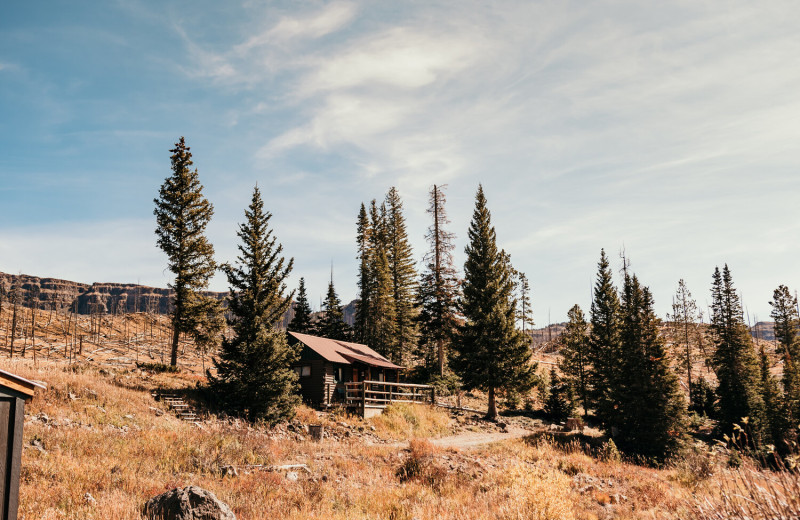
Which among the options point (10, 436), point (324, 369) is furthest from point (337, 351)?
point (10, 436)

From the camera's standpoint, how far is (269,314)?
25.6 meters

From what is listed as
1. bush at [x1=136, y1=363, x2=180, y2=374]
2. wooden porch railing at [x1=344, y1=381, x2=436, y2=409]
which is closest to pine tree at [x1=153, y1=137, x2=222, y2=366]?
bush at [x1=136, y1=363, x2=180, y2=374]

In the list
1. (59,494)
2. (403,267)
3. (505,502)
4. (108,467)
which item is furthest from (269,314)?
(403,267)

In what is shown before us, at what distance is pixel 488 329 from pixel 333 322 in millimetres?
26576

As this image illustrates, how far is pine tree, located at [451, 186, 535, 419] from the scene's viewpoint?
35562 mm

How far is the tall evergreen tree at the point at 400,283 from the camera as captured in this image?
54.2m

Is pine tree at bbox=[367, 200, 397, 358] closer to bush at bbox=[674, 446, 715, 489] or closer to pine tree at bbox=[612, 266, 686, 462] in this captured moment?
pine tree at bbox=[612, 266, 686, 462]

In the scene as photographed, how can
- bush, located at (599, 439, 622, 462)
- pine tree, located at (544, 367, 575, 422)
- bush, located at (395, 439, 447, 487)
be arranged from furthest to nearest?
pine tree, located at (544, 367, 575, 422), bush, located at (599, 439, 622, 462), bush, located at (395, 439, 447, 487)

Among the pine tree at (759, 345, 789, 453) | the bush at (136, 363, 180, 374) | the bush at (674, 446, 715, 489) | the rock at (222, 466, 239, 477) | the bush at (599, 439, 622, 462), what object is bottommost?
the pine tree at (759, 345, 789, 453)

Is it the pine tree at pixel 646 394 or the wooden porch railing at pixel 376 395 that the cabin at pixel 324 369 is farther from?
the pine tree at pixel 646 394

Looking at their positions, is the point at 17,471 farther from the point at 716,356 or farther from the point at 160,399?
the point at 716,356

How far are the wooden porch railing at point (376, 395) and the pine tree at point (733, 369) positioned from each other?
2868cm

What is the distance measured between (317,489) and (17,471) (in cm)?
641

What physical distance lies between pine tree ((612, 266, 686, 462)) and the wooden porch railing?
14.5 metres
